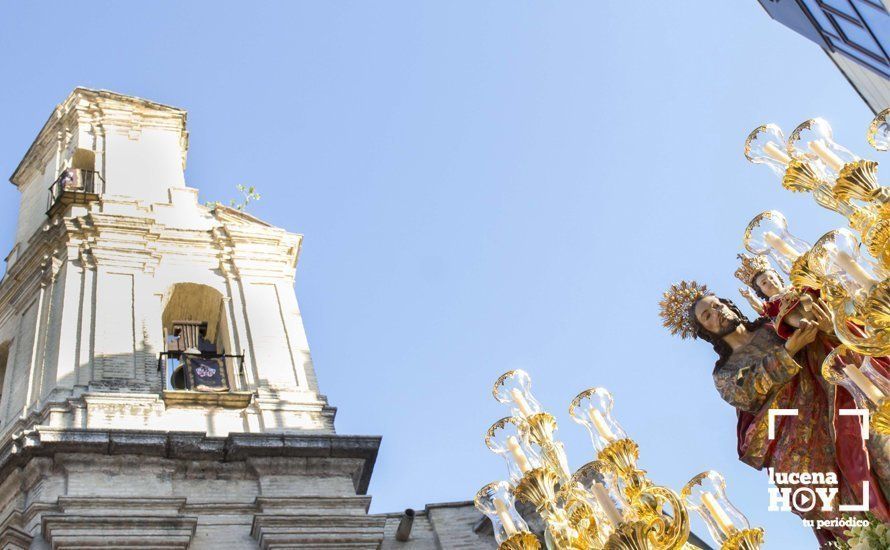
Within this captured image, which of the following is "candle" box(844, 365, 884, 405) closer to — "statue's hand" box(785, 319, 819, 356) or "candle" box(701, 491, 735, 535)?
"candle" box(701, 491, 735, 535)

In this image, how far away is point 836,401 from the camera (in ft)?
29.8

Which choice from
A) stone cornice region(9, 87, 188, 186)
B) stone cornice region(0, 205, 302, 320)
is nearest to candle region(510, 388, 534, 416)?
stone cornice region(0, 205, 302, 320)

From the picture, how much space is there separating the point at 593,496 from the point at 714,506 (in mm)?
1576

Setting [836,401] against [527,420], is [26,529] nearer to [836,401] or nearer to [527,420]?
[527,420]

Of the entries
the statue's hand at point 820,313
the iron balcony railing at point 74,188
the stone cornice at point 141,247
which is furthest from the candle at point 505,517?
the iron balcony railing at point 74,188

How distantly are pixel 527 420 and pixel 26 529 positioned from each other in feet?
19.2

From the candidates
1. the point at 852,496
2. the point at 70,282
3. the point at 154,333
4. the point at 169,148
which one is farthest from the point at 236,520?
the point at 169,148

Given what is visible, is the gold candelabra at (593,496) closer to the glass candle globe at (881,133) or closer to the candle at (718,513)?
the candle at (718,513)

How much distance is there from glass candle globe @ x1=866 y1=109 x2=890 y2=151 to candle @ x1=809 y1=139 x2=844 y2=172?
1.28 ft

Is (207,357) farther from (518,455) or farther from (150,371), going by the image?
(518,455)

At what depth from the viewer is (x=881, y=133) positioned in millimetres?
8281

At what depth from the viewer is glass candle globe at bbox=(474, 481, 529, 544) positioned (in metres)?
9.90

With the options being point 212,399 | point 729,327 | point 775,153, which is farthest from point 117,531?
point 775,153

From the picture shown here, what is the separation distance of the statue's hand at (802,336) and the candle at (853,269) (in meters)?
1.41
